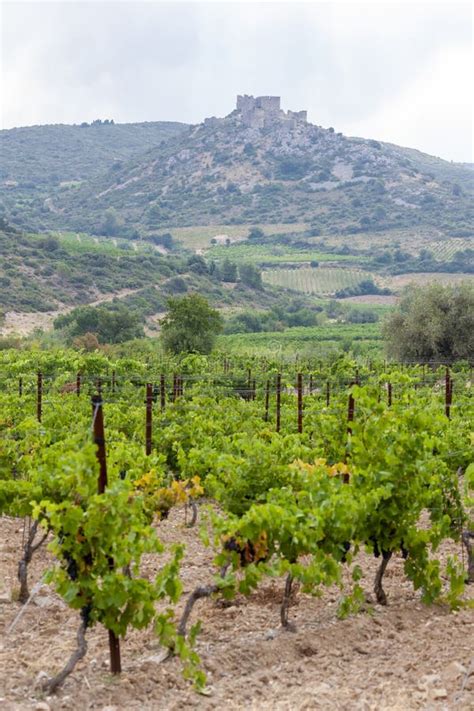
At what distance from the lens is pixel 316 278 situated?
94125 mm

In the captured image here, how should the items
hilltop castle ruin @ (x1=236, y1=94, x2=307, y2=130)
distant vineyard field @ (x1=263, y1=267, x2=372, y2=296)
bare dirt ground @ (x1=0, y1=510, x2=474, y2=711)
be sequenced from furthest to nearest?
hilltop castle ruin @ (x1=236, y1=94, x2=307, y2=130) < distant vineyard field @ (x1=263, y1=267, x2=372, y2=296) < bare dirt ground @ (x1=0, y1=510, x2=474, y2=711)

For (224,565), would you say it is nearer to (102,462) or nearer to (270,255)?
(102,462)

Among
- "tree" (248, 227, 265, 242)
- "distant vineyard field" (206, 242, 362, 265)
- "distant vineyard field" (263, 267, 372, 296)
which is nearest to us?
"distant vineyard field" (263, 267, 372, 296)

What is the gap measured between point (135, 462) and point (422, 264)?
9203 cm

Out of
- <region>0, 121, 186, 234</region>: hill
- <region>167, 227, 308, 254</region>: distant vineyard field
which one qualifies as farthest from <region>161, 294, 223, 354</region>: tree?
<region>0, 121, 186, 234</region>: hill

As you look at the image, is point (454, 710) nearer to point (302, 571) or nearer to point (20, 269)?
point (302, 571)

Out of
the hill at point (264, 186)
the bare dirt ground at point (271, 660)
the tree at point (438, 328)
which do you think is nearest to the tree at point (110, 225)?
the hill at point (264, 186)

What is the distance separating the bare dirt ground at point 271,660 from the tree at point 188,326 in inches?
1123

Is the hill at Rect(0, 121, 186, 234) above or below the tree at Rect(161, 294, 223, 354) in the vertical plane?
above

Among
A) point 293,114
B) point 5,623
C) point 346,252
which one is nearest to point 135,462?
point 5,623

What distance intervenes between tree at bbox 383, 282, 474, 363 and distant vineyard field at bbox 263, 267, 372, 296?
5556 centimetres

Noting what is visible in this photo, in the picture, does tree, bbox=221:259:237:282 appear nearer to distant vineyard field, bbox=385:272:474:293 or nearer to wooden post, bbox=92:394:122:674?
distant vineyard field, bbox=385:272:474:293

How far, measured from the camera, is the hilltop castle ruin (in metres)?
151

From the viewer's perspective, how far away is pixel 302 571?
6117mm
